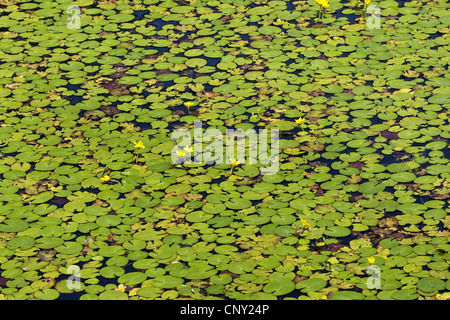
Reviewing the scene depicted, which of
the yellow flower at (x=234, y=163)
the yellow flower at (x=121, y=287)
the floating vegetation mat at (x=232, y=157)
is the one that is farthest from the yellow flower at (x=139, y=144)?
the yellow flower at (x=121, y=287)

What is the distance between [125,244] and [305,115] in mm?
2288

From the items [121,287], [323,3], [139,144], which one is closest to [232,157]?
[139,144]

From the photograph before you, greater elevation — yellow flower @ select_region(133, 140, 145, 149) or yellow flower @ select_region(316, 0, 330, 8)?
yellow flower @ select_region(316, 0, 330, 8)

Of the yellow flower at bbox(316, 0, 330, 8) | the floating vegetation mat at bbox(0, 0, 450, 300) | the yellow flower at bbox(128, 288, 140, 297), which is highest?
the yellow flower at bbox(316, 0, 330, 8)

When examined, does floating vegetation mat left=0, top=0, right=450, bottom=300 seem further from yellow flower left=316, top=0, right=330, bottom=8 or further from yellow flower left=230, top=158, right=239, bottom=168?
yellow flower left=316, top=0, right=330, bottom=8

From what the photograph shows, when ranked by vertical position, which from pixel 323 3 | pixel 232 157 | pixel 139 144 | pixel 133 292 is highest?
pixel 323 3

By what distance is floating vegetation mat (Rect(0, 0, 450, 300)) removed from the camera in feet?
18.0

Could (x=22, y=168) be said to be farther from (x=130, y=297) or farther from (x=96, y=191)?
(x=130, y=297)

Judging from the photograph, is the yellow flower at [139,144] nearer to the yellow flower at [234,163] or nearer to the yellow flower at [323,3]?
the yellow flower at [234,163]

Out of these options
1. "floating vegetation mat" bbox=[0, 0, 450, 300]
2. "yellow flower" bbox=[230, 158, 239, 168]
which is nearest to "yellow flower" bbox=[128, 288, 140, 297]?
"floating vegetation mat" bbox=[0, 0, 450, 300]

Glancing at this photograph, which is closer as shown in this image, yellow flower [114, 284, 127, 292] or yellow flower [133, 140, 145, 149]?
yellow flower [114, 284, 127, 292]

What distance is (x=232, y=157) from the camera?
21.6 ft

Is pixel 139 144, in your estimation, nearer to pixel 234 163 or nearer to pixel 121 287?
pixel 234 163

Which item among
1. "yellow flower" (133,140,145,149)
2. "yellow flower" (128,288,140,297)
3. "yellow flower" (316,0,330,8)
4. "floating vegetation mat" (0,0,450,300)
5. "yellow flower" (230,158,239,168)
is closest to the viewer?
"yellow flower" (128,288,140,297)
